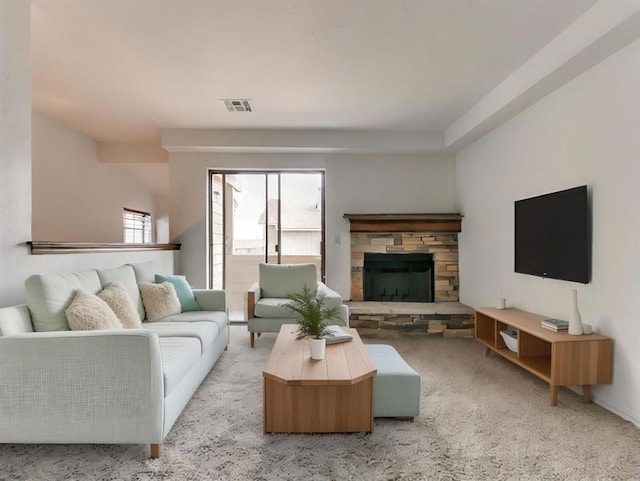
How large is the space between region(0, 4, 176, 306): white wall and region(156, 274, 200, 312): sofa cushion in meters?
1.21

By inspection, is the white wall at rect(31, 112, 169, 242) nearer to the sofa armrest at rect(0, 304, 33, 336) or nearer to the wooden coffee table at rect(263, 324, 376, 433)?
the sofa armrest at rect(0, 304, 33, 336)

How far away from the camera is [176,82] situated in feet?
11.2

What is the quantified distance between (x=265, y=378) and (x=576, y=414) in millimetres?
2035

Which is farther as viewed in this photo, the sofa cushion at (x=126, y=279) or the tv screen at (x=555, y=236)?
the sofa cushion at (x=126, y=279)

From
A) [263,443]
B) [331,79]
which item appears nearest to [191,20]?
[331,79]

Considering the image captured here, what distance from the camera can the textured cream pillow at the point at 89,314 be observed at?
Answer: 213 centimetres

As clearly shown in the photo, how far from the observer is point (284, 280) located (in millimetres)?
4453

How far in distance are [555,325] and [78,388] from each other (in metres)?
3.04

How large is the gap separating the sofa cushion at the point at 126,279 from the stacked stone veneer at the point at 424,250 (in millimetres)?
2842

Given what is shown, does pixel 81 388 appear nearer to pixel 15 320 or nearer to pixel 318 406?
pixel 15 320

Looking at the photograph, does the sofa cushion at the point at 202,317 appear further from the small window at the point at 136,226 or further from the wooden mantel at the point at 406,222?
the small window at the point at 136,226

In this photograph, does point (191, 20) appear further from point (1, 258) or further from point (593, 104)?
point (593, 104)

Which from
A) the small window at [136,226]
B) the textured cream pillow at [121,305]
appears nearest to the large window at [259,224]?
the small window at [136,226]

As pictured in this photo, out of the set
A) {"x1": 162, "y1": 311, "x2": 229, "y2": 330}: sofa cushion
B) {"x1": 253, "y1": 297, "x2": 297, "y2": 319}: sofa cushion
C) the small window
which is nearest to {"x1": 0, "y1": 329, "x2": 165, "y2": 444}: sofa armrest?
{"x1": 162, "y1": 311, "x2": 229, "y2": 330}: sofa cushion
